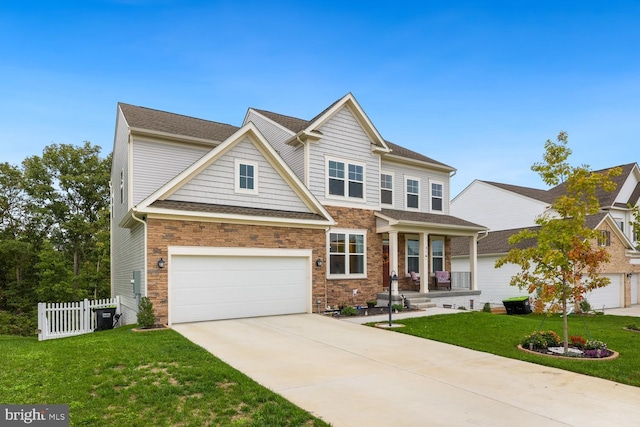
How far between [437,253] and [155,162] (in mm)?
13898

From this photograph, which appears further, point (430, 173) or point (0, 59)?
point (430, 173)

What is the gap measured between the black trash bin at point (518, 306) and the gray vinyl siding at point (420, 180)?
17.8 ft

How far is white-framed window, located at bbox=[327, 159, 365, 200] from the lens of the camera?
16.8 meters

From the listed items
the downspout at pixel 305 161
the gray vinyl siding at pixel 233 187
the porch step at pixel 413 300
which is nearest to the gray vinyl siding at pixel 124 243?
the gray vinyl siding at pixel 233 187

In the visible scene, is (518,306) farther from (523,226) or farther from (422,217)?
(523,226)

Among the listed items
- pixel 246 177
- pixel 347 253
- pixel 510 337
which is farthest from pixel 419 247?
pixel 246 177

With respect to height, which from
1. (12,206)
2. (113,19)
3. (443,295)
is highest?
(113,19)

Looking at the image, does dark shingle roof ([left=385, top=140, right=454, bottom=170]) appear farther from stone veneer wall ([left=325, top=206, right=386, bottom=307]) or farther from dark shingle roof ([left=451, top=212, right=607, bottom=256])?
dark shingle roof ([left=451, top=212, right=607, bottom=256])

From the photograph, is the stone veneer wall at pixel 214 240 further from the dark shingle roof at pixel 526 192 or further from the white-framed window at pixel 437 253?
the dark shingle roof at pixel 526 192

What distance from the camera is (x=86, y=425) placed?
4.64 metres

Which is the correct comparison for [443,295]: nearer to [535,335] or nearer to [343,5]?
[535,335]

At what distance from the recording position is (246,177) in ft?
44.3

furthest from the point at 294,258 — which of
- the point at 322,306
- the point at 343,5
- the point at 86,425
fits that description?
the point at 343,5

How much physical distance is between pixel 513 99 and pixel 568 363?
18.1 meters
